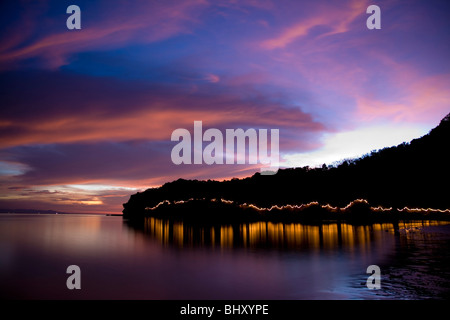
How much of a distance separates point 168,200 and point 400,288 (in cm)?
17959

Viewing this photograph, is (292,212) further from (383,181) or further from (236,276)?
(236,276)

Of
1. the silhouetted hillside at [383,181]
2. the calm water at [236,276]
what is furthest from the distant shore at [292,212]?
the calm water at [236,276]

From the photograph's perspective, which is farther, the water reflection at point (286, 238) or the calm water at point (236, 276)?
the water reflection at point (286, 238)

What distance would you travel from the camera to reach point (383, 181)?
271 feet

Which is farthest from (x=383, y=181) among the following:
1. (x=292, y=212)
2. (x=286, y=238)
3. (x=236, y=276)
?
(x=236, y=276)

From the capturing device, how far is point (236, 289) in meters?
13.6

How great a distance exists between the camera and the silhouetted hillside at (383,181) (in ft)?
237

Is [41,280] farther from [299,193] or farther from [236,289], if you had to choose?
[299,193]

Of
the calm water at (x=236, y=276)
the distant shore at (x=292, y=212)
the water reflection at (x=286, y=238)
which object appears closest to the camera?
the calm water at (x=236, y=276)

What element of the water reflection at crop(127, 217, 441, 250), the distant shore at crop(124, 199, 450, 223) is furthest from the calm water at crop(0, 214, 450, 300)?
the distant shore at crop(124, 199, 450, 223)

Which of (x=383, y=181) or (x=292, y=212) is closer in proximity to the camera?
(x=383, y=181)

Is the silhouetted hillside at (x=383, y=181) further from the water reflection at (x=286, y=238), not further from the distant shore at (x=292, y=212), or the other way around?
the water reflection at (x=286, y=238)

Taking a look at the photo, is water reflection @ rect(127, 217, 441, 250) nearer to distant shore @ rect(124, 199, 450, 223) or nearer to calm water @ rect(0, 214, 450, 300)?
distant shore @ rect(124, 199, 450, 223)
